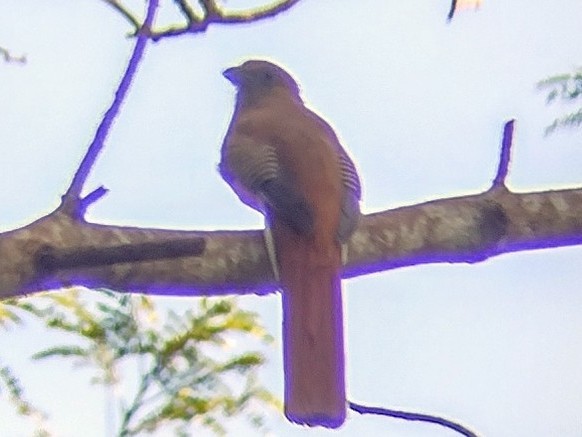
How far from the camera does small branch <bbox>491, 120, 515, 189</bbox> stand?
1.40m

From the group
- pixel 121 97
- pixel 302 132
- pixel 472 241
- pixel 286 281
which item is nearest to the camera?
pixel 121 97

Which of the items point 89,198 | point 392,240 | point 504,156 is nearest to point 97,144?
point 89,198

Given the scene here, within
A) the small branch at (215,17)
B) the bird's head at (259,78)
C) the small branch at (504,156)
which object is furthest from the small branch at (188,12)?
the bird's head at (259,78)

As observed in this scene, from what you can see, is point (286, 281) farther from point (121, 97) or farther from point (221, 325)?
point (121, 97)

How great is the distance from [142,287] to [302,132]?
26.2 inches

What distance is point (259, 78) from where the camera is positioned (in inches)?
95.5

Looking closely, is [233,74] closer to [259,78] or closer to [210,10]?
[259,78]

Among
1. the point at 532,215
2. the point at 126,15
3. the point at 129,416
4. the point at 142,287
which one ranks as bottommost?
the point at 129,416

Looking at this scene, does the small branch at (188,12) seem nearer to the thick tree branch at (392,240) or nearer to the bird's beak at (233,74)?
the thick tree branch at (392,240)

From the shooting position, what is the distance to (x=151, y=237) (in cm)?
132

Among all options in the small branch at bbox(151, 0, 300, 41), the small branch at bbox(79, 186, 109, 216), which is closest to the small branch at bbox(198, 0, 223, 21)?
the small branch at bbox(151, 0, 300, 41)

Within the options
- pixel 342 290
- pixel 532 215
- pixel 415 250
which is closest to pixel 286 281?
pixel 342 290

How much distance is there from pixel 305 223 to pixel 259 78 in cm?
87

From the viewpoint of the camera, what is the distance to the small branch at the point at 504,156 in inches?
55.1
